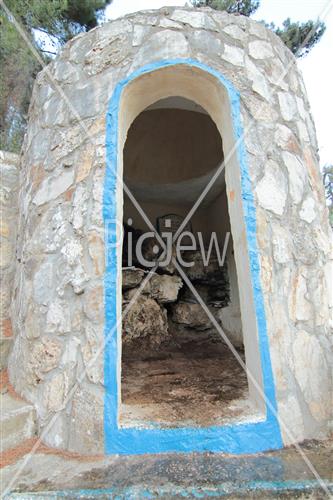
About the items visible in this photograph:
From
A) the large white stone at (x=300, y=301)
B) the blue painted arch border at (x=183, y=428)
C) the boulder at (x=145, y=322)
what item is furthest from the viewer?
the boulder at (x=145, y=322)

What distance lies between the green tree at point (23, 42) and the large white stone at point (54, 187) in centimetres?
371

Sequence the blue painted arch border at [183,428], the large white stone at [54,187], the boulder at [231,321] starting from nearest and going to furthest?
the blue painted arch border at [183,428]
the large white stone at [54,187]
the boulder at [231,321]

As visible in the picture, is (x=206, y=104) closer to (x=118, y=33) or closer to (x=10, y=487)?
(x=118, y=33)

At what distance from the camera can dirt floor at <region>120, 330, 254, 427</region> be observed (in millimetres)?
1561

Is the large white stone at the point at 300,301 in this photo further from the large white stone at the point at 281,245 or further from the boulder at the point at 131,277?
the boulder at the point at 131,277

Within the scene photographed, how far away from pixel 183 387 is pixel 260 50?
221 cm

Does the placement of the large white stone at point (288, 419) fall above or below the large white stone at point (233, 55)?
below

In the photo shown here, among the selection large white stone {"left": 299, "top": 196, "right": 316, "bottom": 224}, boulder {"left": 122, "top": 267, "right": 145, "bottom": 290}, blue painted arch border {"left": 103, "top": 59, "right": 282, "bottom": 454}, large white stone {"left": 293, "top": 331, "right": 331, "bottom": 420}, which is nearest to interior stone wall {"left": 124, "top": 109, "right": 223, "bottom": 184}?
boulder {"left": 122, "top": 267, "right": 145, "bottom": 290}

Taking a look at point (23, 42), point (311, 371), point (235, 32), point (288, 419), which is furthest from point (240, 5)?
point (288, 419)

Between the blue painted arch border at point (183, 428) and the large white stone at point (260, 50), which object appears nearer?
the blue painted arch border at point (183, 428)

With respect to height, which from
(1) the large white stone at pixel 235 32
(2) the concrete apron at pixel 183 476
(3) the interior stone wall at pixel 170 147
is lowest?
(2) the concrete apron at pixel 183 476

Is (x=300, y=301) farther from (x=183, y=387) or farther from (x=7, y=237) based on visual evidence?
(x=7, y=237)

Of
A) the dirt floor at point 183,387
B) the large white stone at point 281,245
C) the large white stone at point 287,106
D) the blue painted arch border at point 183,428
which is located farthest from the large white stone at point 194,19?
the dirt floor at point 183,387

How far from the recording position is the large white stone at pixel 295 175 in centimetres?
181
